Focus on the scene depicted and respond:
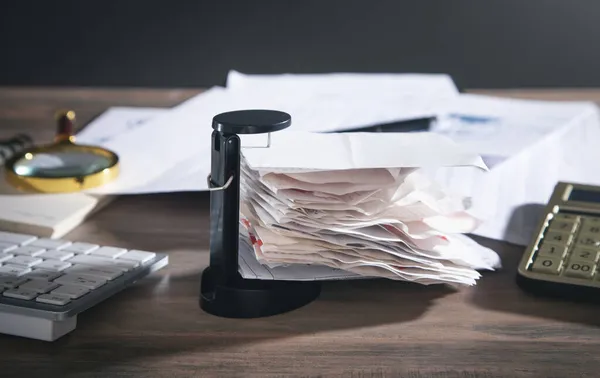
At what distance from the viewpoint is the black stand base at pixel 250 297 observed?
574 mm

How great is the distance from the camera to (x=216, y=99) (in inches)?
42.2

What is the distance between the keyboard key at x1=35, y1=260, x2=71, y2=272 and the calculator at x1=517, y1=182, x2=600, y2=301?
320mm

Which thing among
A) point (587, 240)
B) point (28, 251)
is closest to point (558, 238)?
point (587, 240)

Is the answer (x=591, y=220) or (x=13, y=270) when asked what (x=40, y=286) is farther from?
(x=591, y=220)

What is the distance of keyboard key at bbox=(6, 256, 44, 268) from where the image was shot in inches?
23.9

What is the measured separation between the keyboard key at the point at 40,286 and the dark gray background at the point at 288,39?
2.85 ft

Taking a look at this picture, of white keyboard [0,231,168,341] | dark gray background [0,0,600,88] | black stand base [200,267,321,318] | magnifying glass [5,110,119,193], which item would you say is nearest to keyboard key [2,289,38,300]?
white keyboard [0,231,168,341]

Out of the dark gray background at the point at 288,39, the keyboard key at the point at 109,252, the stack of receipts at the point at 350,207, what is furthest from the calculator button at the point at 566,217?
the dark gray background at the point at 288,39

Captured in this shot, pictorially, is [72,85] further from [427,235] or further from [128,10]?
[427,235]

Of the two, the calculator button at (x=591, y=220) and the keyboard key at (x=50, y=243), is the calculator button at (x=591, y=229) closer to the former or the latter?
the calculator button at (x=591, y=220)

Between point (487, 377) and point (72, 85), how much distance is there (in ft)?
3.48

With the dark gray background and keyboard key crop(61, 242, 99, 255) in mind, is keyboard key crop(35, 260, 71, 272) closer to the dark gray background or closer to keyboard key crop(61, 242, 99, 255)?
keyboard key crop(61, 242, 99, 255)

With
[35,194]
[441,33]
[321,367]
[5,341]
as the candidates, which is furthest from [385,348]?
[441,33]

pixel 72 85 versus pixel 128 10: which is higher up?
pixel 128 10
